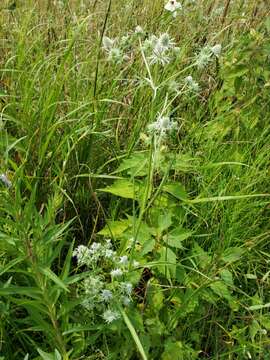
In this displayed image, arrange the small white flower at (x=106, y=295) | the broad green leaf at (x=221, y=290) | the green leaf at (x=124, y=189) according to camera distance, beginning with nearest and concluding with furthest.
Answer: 1. the small white flower at (x=106, y=295)
2. the broad green leaf at (x=221, y=290)
3. the green leaf at (x=124, y=189)

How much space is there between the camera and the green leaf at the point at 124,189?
172 cm

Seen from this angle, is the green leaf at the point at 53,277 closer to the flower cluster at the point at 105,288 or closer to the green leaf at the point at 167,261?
the flower cluster at the point at 105,288

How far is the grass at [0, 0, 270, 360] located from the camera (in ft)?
4.64

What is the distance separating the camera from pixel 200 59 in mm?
1758

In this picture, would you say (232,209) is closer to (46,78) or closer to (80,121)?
(80,121)

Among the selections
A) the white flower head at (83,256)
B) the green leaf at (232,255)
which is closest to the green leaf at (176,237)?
the green leaf at (232,255)

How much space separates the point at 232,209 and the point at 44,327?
2.59ft

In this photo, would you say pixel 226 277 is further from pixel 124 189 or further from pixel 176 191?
pixel 124 189

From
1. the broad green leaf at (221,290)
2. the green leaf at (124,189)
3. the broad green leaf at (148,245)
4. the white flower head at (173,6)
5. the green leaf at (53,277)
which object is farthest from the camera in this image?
the white flower head at (173,6)

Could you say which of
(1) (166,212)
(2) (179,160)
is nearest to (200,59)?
(2) (179,160)

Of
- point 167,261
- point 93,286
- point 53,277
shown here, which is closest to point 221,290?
point 167,261

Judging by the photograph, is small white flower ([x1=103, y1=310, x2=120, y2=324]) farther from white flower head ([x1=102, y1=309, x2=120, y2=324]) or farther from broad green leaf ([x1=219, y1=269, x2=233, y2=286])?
broad green leaf ([x1=219, y1=269, x2=233, y2=286])

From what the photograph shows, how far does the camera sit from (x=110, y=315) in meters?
1.36

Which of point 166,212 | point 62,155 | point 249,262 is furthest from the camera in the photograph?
point 62,155
